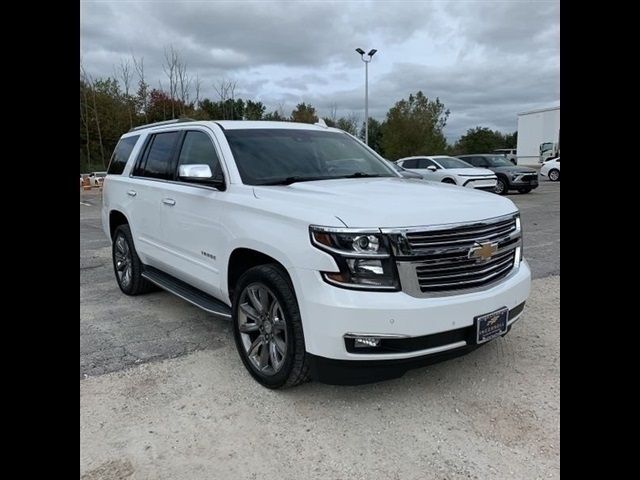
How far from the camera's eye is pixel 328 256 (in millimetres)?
2854

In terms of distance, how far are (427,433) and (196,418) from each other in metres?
1.41

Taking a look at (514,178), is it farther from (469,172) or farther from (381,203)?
(381,203)

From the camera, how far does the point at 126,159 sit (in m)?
5.98

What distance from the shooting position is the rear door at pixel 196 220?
392 cm

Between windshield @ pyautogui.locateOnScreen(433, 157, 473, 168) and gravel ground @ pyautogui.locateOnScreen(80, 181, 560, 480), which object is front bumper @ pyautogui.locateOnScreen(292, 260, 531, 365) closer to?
gravel ground @ pyautogui.locateOnScreen(80, 181, 560, 480)

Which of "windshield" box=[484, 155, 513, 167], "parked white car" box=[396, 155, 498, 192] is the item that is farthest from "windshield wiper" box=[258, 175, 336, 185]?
"windshield" box=[484, 155, 513, 167]

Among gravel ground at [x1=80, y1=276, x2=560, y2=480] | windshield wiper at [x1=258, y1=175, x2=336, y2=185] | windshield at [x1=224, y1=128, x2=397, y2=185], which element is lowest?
gravel ground at [x1=80, y1=276, x2=560, y2=480]

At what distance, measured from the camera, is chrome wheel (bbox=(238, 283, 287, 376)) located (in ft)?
10.9

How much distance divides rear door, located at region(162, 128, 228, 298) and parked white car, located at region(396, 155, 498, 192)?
13258 mm
